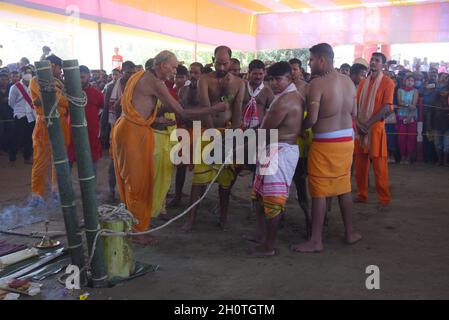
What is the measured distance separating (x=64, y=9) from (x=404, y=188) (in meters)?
6.83

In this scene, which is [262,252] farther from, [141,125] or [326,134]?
[141,125]

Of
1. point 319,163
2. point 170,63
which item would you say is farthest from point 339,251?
point 170,63

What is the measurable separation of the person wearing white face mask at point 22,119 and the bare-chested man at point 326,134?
6414 millimetres

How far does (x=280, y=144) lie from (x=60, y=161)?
6.06 ft

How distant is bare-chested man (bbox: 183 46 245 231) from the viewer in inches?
185

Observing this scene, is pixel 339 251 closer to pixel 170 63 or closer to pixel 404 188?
pixel 170 63

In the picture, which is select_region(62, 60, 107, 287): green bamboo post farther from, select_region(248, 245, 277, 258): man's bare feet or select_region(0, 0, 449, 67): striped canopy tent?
select_region(0, 0, 449, 67): striped canopy tent

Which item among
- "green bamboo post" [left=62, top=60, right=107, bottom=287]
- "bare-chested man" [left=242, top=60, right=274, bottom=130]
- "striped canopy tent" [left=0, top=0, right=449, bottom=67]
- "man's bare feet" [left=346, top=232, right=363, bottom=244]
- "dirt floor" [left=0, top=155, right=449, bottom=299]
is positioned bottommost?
"dirt floor" [left=0, top=155, right=449, bottom=299]

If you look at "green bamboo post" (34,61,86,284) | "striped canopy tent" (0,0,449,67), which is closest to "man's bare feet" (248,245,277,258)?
"green bamboo post" (34,61,86,284)

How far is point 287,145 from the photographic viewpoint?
394cm

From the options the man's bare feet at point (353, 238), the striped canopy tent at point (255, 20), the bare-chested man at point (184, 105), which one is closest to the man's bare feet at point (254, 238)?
the man's bare feet at point (353, 238)

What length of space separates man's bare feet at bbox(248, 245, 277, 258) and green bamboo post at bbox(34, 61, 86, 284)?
4.90 ft

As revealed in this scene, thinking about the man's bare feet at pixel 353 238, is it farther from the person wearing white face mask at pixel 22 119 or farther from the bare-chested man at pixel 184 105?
the person wearing white face mask at pixel 22 119

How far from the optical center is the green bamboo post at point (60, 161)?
3219 millimetres
